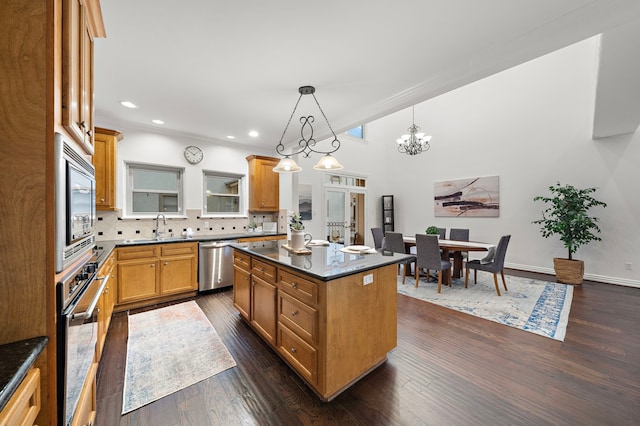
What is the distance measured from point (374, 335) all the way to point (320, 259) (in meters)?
0.76

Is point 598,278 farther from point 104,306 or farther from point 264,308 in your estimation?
point 104,306

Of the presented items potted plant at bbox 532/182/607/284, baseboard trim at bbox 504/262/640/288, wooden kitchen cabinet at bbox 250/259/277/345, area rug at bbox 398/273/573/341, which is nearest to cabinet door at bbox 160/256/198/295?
wooden kitchen cabinet at bbox 250/259/277/345

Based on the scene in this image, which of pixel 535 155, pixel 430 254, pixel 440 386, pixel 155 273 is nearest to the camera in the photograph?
pixel 440 386

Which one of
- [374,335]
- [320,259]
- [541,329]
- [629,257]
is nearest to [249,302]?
[320,259]

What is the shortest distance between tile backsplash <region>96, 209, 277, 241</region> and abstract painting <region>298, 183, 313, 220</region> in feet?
3.60

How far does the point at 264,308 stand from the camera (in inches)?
93.4

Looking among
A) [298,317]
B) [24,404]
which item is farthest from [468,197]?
[24,404]

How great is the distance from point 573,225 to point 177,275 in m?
6.59

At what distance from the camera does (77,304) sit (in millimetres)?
1133

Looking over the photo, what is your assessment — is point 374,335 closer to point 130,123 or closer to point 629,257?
point 130,123

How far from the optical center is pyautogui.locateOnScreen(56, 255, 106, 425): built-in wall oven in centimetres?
95

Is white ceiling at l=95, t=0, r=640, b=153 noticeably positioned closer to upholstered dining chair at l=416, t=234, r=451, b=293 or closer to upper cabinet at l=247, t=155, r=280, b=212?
upper cabinet at l=247, t=155, r=280, b=212

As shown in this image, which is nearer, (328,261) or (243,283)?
(328,261)

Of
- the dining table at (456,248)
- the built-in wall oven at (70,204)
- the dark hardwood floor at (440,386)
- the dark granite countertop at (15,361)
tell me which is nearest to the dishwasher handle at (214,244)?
the dark hardwood floor at (440,386)
